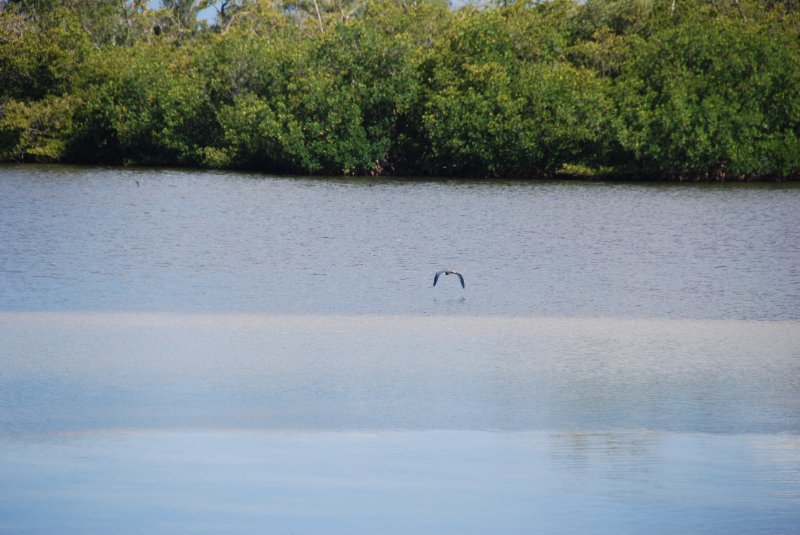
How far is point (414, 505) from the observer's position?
19.2 ft

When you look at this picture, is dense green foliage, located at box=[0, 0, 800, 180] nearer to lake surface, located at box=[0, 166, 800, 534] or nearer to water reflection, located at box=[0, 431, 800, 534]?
lake surface, located at box=[0, 166, 800, 534]

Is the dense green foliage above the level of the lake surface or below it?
above

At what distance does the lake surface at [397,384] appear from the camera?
588cm

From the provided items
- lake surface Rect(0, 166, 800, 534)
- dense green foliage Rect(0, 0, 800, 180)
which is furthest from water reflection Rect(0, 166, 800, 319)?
dense green foliage Rect(0, 0, 800, 180)

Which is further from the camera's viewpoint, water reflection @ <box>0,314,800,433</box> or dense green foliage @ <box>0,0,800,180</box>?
dense green foliage @ <box>0,0,800,180</box>

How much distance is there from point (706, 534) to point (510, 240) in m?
14.7

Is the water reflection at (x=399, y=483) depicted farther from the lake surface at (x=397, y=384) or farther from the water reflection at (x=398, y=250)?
the water reflection at (x=398, y=250)

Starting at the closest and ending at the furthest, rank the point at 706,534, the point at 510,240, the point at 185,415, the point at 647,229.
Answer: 1. the point at 706,534
2. the point at 185,415
3. the point at 510,240
4. the point at 647,229

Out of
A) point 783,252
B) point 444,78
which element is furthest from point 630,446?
point 444,78

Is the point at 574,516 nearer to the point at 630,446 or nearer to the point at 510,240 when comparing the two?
the point at 630,446

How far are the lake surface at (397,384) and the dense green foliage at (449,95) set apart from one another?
56.8 feet

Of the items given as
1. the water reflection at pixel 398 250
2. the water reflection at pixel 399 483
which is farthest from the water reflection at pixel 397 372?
the water reflection at pixel 398 250

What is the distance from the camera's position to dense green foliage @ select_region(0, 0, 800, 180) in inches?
1442

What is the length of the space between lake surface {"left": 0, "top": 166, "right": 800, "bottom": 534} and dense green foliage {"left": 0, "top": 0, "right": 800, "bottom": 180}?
17325 millimetres
